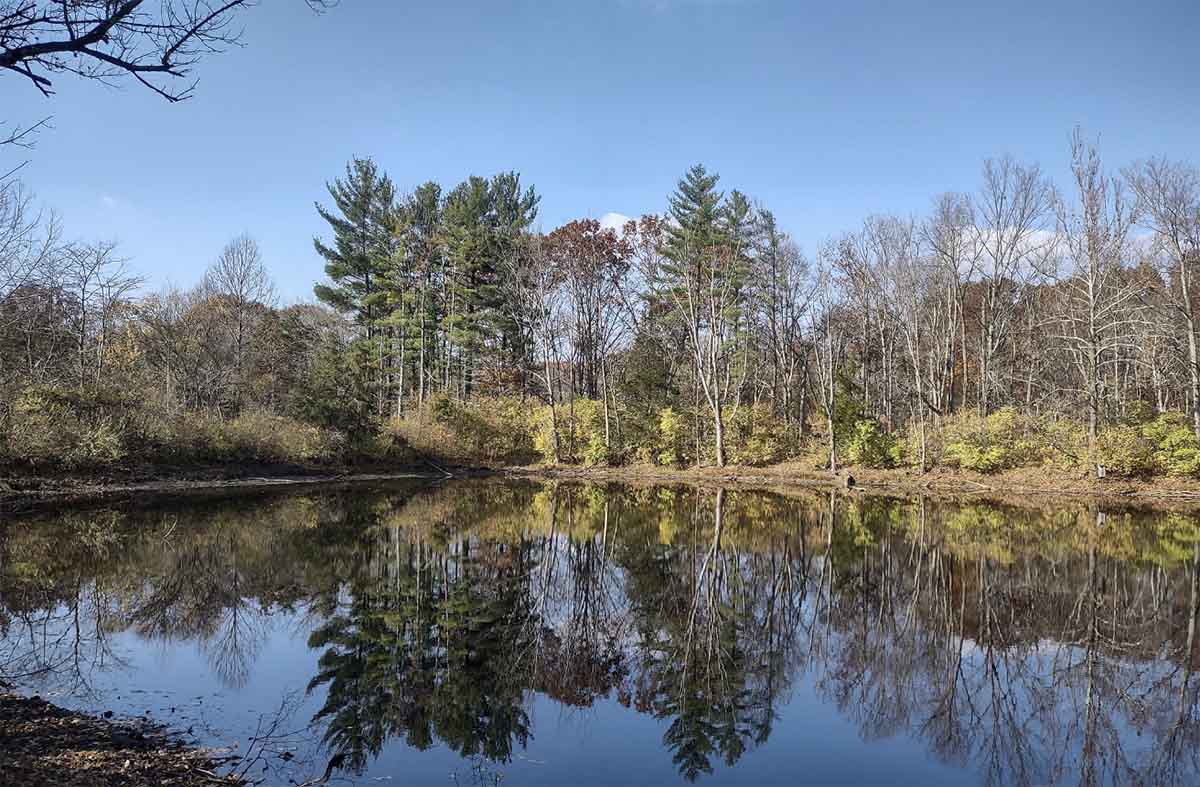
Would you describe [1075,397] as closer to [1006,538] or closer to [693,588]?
[1006,538]

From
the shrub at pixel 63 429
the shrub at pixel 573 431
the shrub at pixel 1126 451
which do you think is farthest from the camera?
the shrub at pixel 573 431

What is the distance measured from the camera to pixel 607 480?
30.5m

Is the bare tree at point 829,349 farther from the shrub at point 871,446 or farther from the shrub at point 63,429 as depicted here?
the shrub at point 63,429

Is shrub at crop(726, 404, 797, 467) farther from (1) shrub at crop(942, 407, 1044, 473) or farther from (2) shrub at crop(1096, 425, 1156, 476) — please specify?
(2) shrub at crop(1096, 425, 1156, 476)

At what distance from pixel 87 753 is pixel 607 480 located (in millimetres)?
26001

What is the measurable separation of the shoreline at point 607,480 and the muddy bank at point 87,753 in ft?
51.6

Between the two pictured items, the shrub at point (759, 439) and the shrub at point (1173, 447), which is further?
the shrub at point (759, 439)

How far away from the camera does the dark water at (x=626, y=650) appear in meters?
5.76

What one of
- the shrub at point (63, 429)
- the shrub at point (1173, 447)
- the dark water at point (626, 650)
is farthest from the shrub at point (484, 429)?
the shrub at point (1173, 447)

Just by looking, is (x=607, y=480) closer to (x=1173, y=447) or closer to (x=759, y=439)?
(x=759, y=439)

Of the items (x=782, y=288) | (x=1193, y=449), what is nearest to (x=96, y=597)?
(x=1193, y=449)

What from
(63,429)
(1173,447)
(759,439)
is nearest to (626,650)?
(63,429)

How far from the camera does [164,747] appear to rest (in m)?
5.27

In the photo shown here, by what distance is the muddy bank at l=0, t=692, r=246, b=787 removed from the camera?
4324 millimetres
